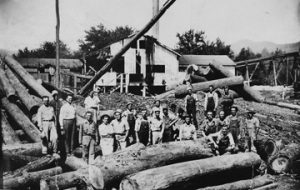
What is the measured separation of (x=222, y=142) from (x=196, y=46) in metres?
47.4

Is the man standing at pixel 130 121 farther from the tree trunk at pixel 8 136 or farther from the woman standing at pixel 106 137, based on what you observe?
the tree trunk at pixel 8 136

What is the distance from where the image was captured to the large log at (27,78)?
44.2ft

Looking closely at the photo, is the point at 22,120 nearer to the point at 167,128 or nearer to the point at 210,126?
the point at 167,128

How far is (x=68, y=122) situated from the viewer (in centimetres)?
940

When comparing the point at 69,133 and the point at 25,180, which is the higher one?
the point at 69,133

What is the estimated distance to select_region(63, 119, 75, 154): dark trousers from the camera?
369 inches

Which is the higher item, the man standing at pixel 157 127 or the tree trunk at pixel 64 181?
the man standing at pixel 157 127

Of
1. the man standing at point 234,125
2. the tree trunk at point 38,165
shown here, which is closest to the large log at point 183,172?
the man standing at point 234,125

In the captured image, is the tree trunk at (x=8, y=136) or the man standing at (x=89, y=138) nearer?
the man standing at (x=89, y=138)

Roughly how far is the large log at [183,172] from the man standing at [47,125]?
3594mm

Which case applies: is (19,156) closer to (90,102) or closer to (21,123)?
(21,123)

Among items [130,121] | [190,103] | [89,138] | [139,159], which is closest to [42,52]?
[190,103]

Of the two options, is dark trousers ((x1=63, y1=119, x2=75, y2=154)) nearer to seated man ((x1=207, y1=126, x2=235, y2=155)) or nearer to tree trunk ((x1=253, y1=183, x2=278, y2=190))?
seated man ((x1=207, y1=126, x2=235, y2=155))

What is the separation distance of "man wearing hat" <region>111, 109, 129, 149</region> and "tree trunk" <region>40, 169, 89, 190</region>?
7.05 ft
